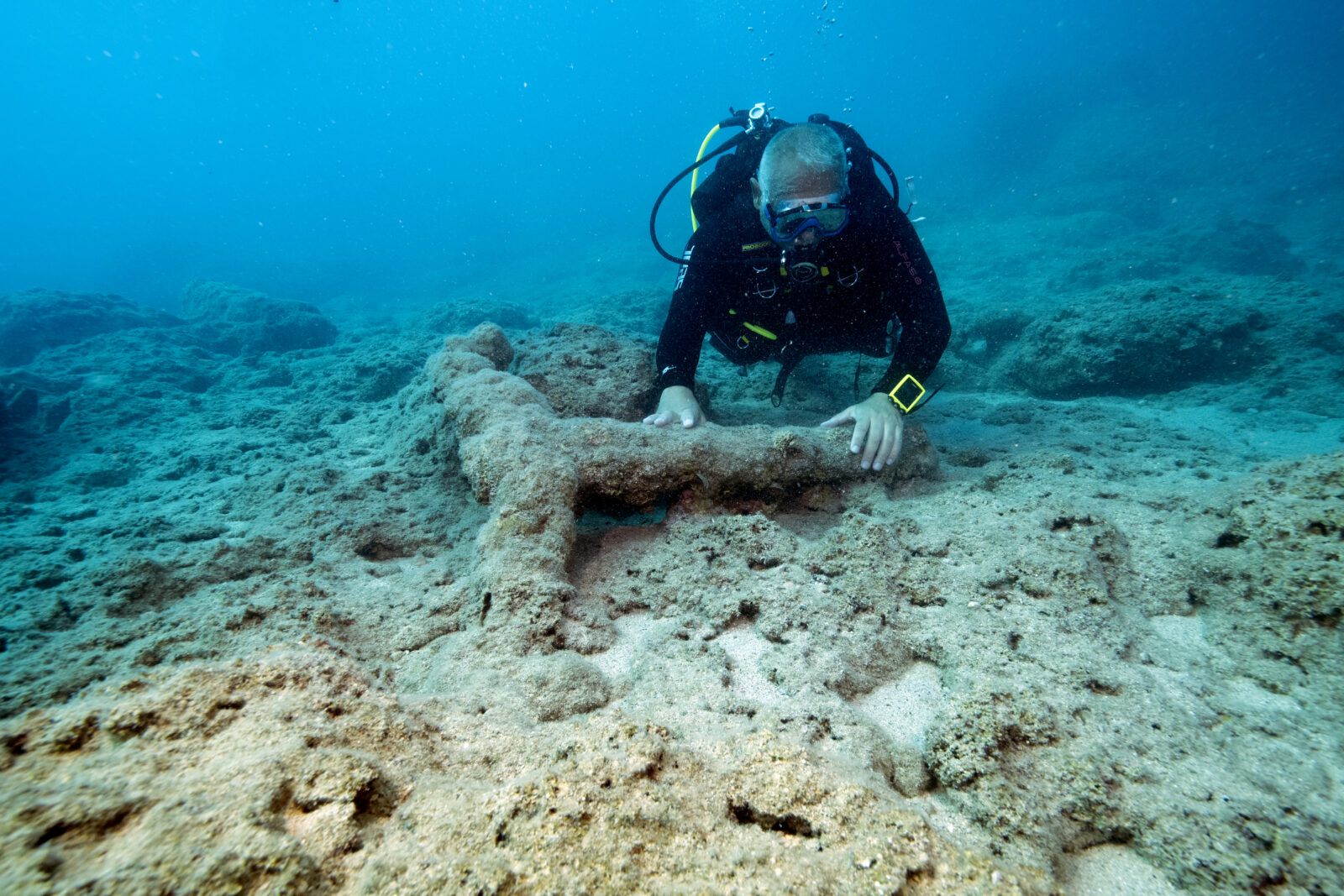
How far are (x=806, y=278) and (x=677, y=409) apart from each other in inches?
56.2

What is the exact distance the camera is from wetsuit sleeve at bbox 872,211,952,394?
12.3ft

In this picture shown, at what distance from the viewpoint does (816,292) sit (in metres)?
4.41

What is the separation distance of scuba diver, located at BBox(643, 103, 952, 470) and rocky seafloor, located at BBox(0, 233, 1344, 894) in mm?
464

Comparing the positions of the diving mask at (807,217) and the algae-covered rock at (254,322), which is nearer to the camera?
the diving mask at (807,217)

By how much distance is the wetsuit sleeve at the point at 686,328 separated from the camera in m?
4.09

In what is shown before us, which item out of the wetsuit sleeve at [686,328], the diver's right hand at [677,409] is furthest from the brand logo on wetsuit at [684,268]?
the diver's right hand at [677,409]

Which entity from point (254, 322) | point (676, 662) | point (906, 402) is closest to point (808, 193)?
point (906, 402)

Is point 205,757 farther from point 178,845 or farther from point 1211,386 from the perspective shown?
point 1211,386

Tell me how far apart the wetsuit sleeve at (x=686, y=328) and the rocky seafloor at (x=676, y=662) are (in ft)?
1.33

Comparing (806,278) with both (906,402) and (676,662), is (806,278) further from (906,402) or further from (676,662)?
(676,662)

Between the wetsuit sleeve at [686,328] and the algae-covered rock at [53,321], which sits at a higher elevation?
the wetsuit sleeve at [686,328]

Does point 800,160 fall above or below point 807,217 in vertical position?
above

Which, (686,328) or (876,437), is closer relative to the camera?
(876,437)

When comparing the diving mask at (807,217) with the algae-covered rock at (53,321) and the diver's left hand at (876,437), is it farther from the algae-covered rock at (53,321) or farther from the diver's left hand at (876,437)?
the algae-covered rock at (53,321)
